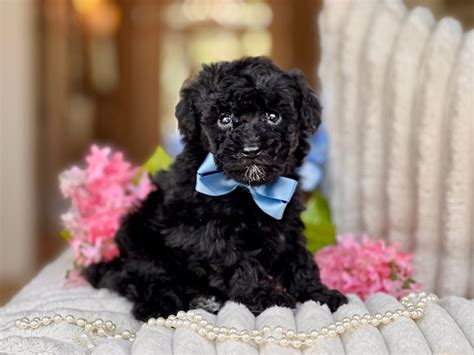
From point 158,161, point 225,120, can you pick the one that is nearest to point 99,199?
point 158,161

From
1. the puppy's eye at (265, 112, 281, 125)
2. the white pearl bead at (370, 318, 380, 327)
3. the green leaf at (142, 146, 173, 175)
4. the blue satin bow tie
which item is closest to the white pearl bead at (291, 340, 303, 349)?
the white pearl bead at (370, 318, 380, 327)

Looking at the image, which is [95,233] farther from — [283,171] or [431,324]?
[431,324]

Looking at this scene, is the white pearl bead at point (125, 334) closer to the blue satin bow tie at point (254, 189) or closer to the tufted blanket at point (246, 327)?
the tufted blanket at point (246, 327)

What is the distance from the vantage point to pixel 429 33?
5.95 feet

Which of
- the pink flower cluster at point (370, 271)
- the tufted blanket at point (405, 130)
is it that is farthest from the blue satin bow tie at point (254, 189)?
the tufted blanket at point (405, 130)

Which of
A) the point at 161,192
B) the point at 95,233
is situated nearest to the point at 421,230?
the point at 161,192

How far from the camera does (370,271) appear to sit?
5.53 ft

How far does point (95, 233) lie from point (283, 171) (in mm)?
676

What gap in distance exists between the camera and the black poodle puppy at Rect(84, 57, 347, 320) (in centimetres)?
130

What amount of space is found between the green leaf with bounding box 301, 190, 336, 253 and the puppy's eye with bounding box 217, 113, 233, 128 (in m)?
0.62

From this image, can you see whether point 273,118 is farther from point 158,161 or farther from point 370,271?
point 158,161

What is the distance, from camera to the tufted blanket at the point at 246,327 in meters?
1.13

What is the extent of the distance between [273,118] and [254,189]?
0.15m

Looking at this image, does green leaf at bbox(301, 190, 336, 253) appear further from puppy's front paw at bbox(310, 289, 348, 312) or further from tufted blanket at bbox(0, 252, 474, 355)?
tufted blanket at bbox(0, 252, 474, 355)
